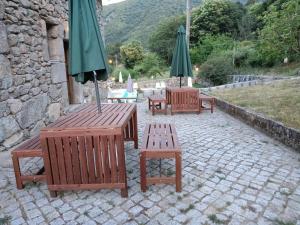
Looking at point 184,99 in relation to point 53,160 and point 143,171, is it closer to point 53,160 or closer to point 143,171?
point 143,171

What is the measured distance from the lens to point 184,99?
6.92 m

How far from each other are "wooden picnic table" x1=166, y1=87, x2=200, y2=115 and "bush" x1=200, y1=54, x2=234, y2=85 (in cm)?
929

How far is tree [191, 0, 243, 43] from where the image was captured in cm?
2619

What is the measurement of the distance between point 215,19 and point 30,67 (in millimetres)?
25359

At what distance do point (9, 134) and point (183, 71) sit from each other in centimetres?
482

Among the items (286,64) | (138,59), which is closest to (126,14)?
(138,59)

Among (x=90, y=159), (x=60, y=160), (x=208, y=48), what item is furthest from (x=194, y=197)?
(x=208, y=48)

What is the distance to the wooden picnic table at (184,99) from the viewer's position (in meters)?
6.85

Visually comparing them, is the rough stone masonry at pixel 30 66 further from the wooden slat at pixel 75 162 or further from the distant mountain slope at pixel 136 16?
the distant mountain slope at pixel 136 16

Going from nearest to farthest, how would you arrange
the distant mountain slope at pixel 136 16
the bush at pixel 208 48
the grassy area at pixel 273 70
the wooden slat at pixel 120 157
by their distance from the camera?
the wooden slat at pixel 120 157, the grassy area at pixel 273 70, the bush at pixel 208 48, the distant mountain slope at pixel 136 16

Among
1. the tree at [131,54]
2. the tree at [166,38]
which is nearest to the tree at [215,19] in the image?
the tree at [166,38]

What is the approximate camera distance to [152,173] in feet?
10.8

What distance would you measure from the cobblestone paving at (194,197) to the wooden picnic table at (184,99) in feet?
10.0

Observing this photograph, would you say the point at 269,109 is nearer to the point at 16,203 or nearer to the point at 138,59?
the point at 16,203
